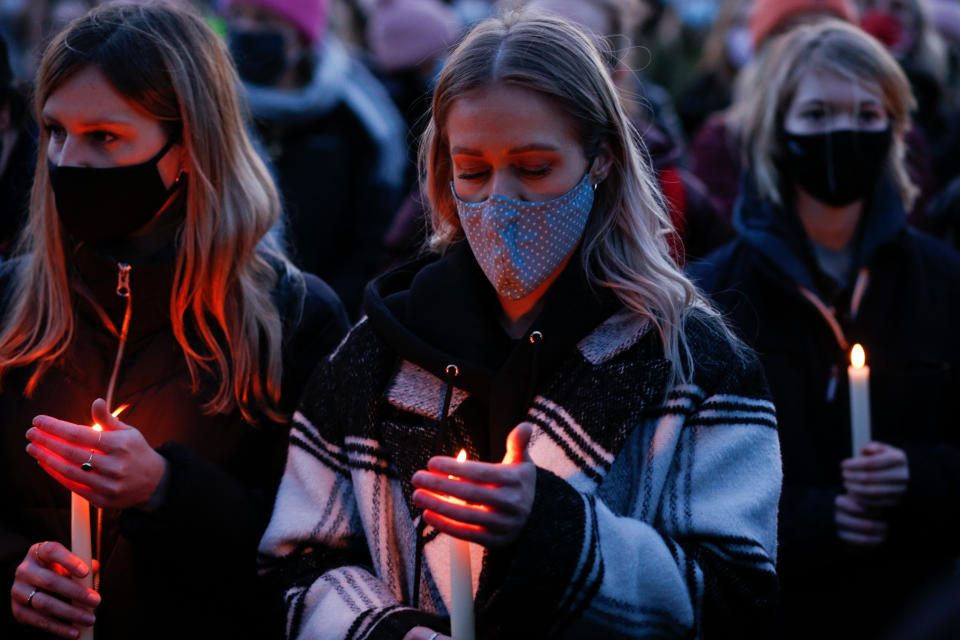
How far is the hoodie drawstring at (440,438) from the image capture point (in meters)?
2.43

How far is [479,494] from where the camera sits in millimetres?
2016

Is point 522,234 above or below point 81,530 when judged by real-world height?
above

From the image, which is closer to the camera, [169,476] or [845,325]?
[169,476]

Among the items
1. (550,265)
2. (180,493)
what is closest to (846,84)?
(550,265)

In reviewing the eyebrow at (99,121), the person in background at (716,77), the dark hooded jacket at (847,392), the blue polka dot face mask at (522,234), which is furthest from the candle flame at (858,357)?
the person in background at (716,77)

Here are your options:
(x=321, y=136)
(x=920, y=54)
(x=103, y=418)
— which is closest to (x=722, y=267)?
(x=103, y=418)

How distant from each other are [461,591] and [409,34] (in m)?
5.82

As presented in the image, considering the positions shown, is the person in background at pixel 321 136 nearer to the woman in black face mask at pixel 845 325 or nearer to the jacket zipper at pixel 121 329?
the woman in black face mask at pixel 845 325

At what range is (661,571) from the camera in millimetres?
2234

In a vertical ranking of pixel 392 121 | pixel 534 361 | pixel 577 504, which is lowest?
pixel 392 121

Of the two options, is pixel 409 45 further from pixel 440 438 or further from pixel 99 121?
pixel 440 438

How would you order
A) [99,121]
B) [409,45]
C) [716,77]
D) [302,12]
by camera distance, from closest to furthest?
[99,121], [302,12], [409,45], [716,77]

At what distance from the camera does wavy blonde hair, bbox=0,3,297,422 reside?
293 centimetres

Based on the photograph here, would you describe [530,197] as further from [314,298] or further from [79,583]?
[79,583]
